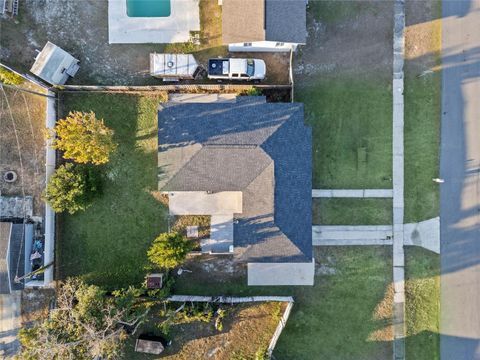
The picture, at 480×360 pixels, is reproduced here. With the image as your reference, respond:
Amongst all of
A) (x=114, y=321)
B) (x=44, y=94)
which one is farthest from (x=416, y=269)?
(x=44, y=94)

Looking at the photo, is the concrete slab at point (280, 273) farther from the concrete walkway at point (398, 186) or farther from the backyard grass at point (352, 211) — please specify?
the concrete walkway at point (398, 186)

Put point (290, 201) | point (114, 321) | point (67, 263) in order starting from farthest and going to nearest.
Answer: point (67, 263) → point (290, 201) → point (114, 321)

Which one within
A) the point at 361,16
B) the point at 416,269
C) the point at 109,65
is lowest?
the point at 416,269

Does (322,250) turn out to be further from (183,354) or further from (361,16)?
(361,16)

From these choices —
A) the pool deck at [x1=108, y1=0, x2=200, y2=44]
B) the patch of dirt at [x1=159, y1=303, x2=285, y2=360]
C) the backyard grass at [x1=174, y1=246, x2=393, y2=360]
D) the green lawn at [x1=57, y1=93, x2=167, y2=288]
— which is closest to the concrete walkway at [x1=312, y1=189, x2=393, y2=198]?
the backyard grass at [x1=174, y1=246, x2=393, y2=360]

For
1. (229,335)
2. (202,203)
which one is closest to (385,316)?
(229,335)

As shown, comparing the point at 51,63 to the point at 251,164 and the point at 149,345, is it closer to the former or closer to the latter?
the point at 251,164
